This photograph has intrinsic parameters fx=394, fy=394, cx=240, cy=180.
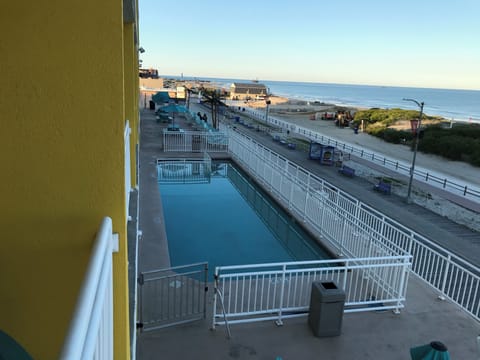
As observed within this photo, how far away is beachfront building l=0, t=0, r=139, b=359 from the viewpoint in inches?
66.9

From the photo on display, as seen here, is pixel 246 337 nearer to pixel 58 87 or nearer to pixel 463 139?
pixel 58 87

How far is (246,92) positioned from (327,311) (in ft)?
402

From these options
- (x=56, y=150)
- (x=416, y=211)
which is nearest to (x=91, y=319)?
(x=56, y=150)

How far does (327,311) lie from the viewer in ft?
19.4

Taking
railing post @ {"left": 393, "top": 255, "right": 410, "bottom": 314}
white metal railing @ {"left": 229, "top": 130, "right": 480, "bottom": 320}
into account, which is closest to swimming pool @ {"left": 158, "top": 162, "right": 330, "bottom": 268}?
white metal railing @ {"left": 229, "top": 130, "right": 480, "bottom": 320}

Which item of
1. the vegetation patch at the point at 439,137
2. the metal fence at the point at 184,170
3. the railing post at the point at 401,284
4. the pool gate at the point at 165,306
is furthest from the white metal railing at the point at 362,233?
the vegetation patch at the point at 439,137

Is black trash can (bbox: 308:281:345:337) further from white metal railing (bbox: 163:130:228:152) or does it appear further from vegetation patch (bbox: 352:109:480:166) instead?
vegetation patch (bbox: 352:109:480:166)

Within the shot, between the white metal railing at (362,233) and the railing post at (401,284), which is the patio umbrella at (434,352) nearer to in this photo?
the railing post at (401,284)

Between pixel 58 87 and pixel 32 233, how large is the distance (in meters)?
0.69

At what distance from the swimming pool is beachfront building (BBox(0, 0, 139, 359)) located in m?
7.87

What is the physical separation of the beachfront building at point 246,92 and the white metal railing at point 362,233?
101m

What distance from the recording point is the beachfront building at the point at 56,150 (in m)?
1.70

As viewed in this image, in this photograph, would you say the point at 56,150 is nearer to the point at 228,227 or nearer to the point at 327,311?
the point at 327,311

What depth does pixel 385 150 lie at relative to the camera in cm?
3972
